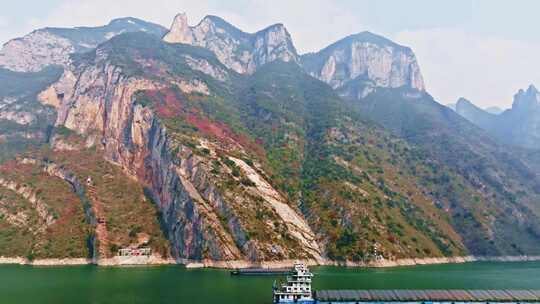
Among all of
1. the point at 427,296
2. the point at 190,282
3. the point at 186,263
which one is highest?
the point at 427,296

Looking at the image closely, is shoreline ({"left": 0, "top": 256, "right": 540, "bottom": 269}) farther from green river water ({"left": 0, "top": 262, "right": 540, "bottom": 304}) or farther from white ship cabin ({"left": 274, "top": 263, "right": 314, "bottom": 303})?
white ship cabin ({"left": 274, "top": 263, "right": 314, "bottom": 303})

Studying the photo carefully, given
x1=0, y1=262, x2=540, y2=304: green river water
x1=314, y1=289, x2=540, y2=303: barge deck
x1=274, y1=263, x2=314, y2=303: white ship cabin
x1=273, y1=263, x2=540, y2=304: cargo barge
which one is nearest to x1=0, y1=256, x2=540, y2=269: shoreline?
x1=0, y1=262, x2=540, y2=304: green river water

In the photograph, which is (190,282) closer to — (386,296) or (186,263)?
(186,263)

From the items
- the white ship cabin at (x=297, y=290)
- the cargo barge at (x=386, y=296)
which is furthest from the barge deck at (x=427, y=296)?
Answer: the white ship cabin at (x=297, y=290)

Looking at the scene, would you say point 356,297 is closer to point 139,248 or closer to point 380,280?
point 380,280

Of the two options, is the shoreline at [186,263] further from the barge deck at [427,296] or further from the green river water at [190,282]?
the barge deck at [427,296]

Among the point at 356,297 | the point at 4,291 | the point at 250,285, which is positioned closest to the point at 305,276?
the point at 356,297

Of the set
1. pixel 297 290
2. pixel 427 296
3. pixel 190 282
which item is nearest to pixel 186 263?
pixel 190 282
